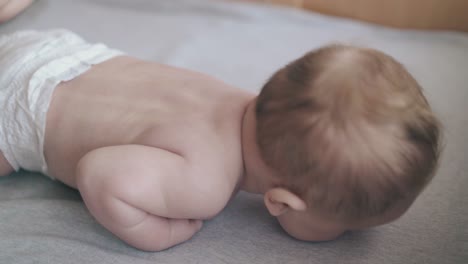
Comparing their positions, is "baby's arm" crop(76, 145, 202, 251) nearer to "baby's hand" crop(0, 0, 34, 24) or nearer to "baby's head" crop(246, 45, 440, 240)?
"baby's head" crop(246, 45, 440, 240)

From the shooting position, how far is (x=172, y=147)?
0.72 m

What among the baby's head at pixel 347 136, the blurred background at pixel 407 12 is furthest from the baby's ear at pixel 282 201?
the blurred background at pixel 407 12

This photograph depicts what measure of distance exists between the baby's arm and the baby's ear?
115 millimetres

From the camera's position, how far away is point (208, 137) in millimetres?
725

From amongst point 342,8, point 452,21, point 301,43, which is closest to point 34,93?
point 301,43

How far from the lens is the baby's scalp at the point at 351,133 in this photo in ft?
1.86

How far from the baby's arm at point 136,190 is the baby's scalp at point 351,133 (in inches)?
5.9

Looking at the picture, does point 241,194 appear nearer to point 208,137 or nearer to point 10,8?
point 208,137

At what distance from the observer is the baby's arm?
0.67m

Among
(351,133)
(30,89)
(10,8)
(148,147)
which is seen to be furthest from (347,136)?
(10,8)

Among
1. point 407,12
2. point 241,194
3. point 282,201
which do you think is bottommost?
point 241,194

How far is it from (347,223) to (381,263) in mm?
105

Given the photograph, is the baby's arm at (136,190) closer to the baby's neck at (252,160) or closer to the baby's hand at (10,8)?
the baby's neck at (252,160)

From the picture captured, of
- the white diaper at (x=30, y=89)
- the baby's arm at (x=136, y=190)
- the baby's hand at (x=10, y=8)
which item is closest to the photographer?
the baby's arm at (x=136, y=190)
